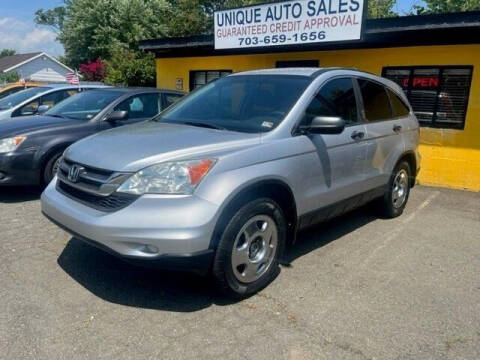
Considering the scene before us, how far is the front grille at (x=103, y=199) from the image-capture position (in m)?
2.98

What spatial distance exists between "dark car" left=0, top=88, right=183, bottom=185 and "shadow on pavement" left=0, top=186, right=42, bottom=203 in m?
0.42

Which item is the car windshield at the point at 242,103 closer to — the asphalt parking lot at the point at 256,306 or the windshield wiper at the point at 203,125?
the windshield wiper at the point at 203,125

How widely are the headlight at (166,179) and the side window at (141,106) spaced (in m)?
3.86

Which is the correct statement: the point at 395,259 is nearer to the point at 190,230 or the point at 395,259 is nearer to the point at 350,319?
the point at 350,319

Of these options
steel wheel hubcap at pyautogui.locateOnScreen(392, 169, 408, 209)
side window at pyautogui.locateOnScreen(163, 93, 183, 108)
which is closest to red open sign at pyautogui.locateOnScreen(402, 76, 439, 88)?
steel wheel hubcap at pyautogui.locateOnScreen(392, 169, 408, 209)

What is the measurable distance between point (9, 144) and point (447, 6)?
31.1 metres

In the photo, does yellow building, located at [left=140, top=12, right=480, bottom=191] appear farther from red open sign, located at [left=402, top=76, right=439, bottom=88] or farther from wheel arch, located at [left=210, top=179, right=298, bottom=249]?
wheel arch, located at [left=210, top=179, right=298, bottom=249]

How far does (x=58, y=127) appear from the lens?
5941 mm

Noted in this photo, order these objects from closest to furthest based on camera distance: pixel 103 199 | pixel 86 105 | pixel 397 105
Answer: pixel 103 199 < pixel 397 105 < pixel 86 105

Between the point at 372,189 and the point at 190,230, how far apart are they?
108 inches

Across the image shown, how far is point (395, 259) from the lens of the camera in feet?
14.4

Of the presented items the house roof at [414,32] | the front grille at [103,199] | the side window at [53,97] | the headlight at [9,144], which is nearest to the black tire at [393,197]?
the house roof at [414,32]

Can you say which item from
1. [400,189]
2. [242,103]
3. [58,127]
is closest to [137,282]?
[242,103]

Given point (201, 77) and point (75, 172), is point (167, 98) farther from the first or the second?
point (201, 77)
